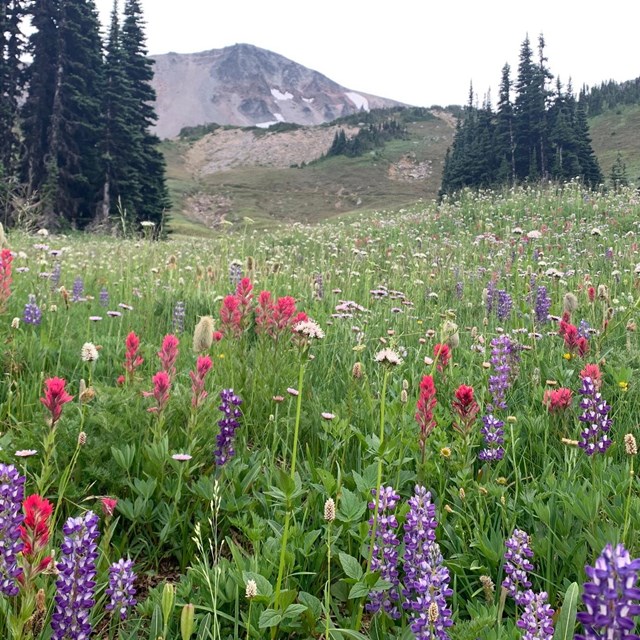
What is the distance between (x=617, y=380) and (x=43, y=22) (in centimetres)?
3977

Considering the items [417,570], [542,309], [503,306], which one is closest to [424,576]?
[417,570]

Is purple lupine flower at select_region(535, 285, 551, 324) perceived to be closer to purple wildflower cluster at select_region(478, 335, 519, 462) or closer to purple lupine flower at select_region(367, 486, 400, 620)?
purple wildflower cluster at select_region(478, 335, 519, 462)

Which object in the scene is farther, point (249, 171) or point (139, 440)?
point (249, 171)

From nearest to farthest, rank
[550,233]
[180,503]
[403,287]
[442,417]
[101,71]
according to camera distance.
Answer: [180,503] → [442,417] → [403,287] → [550,233] → [101,71]

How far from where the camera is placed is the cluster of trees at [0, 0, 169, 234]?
32125mm

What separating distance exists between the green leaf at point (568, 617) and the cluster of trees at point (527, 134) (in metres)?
46.7

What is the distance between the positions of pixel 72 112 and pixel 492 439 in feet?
121

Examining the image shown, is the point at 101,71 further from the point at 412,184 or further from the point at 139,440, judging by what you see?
the point at 412,184

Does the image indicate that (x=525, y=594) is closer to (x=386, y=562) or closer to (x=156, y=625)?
(x=386, y=562)

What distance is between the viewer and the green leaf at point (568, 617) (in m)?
1.36

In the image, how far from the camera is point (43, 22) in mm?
32438

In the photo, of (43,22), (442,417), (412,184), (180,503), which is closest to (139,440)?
(180,503)

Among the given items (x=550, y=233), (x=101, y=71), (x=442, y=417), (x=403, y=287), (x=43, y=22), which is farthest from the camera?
(x=101, y=71)

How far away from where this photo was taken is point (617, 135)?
6700 centimetres
